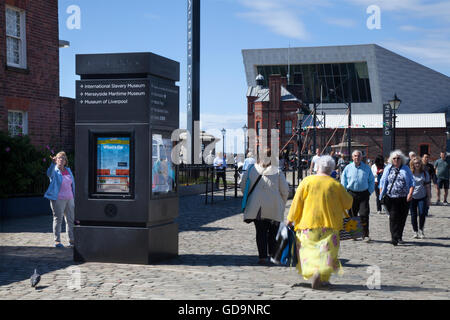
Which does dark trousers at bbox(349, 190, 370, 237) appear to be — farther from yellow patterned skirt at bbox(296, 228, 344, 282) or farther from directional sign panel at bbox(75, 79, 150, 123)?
directional sign panel at bbox(75, 79, 150, 123)

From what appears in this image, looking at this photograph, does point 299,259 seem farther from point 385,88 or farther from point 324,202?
point 385,88

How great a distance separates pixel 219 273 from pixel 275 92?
68.6 metres

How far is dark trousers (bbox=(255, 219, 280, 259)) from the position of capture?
930 cm

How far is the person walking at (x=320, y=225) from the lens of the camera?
7348 millimetres

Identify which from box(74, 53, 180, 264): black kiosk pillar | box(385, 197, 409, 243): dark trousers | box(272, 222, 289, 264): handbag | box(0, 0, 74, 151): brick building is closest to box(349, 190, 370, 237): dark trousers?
box(385, 197, 409, 243): dark trousers

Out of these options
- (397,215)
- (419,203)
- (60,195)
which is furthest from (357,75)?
(60,195)

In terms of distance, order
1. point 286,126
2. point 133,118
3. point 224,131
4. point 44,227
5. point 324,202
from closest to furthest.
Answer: point 324,202 < point 133,118 < point 44,227 < point 224,131 < point 286,126

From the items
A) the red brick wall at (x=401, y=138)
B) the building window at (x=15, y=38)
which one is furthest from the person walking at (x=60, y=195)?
the red brick wall at (x=401, y=138)

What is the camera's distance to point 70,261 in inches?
372

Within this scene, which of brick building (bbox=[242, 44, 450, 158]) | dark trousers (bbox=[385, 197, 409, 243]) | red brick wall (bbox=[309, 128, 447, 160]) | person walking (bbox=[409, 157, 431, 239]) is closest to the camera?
dark trousers (bbox=[385, 197, 409, 243])

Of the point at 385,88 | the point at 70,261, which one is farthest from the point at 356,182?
the point at 385,88

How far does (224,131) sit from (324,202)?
51.6m

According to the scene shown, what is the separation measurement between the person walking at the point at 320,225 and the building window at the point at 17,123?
42.2 ft
